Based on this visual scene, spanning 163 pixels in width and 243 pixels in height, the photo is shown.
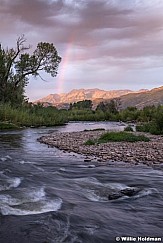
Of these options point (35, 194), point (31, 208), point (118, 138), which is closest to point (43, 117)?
point (118, 138)

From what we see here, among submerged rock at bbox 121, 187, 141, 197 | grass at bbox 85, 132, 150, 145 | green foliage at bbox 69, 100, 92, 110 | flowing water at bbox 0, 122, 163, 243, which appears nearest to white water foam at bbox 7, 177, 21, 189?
flowing water at bbox 0, 122, 163, 243

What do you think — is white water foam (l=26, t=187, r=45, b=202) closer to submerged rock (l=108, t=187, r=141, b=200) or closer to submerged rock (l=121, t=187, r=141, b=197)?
submerged rock (l=108, t=187, r=141, b=200)

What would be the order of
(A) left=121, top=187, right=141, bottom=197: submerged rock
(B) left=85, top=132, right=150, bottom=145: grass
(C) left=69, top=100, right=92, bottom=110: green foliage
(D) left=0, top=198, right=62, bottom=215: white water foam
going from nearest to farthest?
(D) left=0, top=198, right=62, bottom=215: white water foam < (A) left=121, top=187, right=141, bottom=197: submerged rock < (B) left=85, top=132, right=150, bottom=145: grass < (C) left=69, top=100, right=92, bottom=110: green foliage

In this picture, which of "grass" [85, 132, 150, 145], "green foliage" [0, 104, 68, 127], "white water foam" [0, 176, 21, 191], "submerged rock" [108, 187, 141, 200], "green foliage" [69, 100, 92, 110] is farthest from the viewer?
"green foliage" [69, 100, 92, 110]

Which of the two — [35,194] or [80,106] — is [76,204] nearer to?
[35,194]

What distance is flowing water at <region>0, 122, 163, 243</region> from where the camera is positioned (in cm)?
557

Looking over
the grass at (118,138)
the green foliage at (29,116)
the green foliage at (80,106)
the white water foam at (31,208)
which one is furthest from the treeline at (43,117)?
the green foliage at (80,106)

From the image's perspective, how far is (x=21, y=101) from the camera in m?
48.6

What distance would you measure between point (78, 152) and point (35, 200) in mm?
8675

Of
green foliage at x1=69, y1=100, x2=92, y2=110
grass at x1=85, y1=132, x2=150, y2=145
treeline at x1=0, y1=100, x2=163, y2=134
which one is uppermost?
green foliage at x1=69, y1=100, x2=92, y2=110

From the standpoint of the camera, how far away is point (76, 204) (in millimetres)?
7254

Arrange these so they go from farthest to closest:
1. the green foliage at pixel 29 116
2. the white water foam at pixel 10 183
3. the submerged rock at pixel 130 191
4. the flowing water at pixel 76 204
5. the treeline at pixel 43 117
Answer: the green foliage at pixel 29 116, the treeline at pixel 43 117, the white water foam at pixel 10 183, the submerged rock at pixel 130 191, the flowing water at pixel 76 204

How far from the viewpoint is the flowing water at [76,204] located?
5.57 meters

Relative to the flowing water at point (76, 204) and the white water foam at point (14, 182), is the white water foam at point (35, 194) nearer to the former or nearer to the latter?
the flowing water at point (76, 204)
